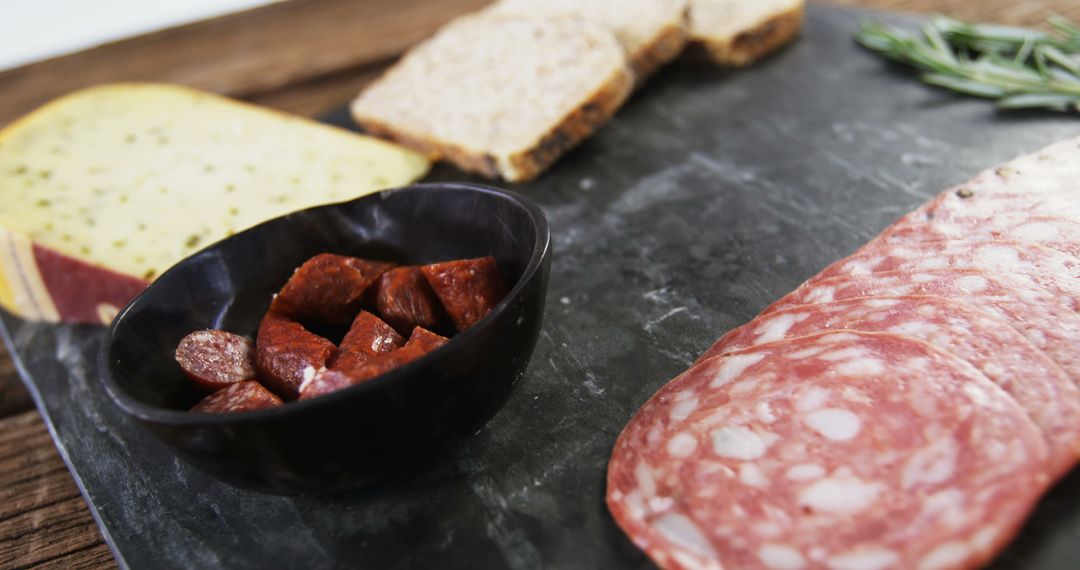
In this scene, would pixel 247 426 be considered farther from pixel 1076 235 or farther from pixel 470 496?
pixel 1076 235

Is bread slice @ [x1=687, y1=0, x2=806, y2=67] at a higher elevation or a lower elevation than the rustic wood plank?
higher

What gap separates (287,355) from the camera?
1.67m

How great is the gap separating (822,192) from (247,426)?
1777 millimetres

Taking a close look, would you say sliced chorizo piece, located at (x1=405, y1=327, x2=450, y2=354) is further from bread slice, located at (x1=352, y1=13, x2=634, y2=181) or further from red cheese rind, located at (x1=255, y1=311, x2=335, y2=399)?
bread slice, located at (x1=352, y1=13, x2=634, y2=181)

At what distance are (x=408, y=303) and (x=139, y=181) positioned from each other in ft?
5.12

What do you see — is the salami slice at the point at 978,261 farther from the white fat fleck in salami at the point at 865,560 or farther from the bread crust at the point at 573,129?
the bread crust at the point at 573,129

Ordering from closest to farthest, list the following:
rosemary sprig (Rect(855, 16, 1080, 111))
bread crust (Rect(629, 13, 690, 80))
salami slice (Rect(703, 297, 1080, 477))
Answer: salami slice (Rect(703, 297, 1080, 477))
rosemary sprig (Rect(855, 16, 1080, 111))
bread crust (Rect(629, 13, 690, 80))

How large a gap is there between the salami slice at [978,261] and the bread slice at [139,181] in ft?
5.13

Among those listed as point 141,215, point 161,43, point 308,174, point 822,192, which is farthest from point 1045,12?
point 161,43

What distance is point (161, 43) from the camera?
16.4ft

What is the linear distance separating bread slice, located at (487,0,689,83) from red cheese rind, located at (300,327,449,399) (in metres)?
1.96

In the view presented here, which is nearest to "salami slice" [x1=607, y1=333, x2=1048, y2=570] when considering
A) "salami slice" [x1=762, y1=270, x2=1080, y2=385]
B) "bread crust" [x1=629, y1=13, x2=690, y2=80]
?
"salami slice" [x1=762, y1=270, x2=1080, y2=385]

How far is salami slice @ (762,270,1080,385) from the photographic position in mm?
1562

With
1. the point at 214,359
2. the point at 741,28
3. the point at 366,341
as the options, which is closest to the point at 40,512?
the point at 214,359
